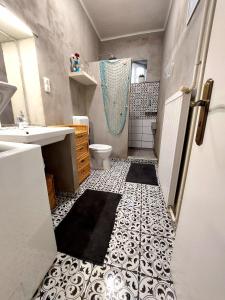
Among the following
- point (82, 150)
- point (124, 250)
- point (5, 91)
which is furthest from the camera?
point (82, 150)

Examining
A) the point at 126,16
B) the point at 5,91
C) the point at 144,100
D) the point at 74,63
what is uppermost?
the point at 126,16

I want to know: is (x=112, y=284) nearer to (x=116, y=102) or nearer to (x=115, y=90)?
(x=116, y=102)

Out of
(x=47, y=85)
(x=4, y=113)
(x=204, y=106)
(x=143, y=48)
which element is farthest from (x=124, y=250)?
(x=143, y=48)

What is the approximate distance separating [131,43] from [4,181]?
11.6 feet

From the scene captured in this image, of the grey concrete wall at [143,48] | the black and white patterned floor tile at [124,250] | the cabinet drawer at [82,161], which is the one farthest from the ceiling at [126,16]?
the black and white patterned floor tile at [124,250]

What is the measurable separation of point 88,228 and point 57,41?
2.17 metres

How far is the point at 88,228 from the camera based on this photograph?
1166 mm

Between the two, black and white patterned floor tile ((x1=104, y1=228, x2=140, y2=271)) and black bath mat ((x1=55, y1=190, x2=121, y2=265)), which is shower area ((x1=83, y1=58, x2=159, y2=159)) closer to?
black bath mat ((x1=55, y1=190, x2=121, y2=265))

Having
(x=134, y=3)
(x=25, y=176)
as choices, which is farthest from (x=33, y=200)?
(x=134, y=3)

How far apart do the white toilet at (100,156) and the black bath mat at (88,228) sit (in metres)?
0.77

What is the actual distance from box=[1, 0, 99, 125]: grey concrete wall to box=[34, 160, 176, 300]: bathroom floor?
1341mm

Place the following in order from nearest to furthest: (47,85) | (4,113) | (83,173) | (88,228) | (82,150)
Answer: (88,228) < (4,113) < (47,85) < (82,150) < (83,173)

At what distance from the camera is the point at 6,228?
0.53m

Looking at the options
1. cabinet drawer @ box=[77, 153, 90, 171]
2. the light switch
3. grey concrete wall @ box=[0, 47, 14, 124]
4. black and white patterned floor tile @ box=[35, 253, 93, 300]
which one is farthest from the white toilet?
black and white patterned floor tile @ box=[35, 253, 93, 300]
